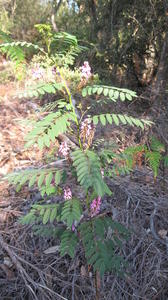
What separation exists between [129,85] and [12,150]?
12.2 ft

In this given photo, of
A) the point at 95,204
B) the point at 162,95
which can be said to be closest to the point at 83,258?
the point at 95,204

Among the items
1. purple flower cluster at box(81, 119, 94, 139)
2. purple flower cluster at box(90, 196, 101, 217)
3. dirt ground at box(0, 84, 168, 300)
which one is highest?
purple flower cluster at box(81, 119, 94, 139)

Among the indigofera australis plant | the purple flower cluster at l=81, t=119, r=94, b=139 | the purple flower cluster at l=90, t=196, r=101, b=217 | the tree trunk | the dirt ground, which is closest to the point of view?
the indigofera australis plant

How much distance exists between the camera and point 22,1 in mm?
9117

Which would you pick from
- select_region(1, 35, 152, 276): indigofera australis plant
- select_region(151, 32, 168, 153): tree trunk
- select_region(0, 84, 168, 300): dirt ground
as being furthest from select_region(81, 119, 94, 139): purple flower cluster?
select_region(151, 32, 168, 153): tree trunk

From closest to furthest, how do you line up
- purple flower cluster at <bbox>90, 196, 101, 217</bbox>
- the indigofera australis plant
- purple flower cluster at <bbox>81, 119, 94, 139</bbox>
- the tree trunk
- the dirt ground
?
the indigofera australis plant < purple flower cluster at <bbox>81, 119, 94, 139</bbox> < purple flower cluster at <bbox>90, 196, 101, 217</bbox> < the dirt ground < the tree trunk

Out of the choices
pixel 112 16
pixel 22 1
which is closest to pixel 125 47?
pixel 112 16

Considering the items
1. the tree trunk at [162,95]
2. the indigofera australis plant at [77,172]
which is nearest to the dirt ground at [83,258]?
the indigofera australis plant at [77,172]

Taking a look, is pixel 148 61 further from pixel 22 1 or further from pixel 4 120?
pixel 22 1

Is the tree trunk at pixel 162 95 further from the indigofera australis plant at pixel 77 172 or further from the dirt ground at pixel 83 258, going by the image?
the indigofera australis plant at pixel 77 172

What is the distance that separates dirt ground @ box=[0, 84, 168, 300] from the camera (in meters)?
1.89

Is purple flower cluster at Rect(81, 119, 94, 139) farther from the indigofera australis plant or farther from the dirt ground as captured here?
the dirt ground

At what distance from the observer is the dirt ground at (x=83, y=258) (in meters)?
1.89

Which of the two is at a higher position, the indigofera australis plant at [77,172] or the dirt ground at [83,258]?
the indigofera australis plant at [77,172]
